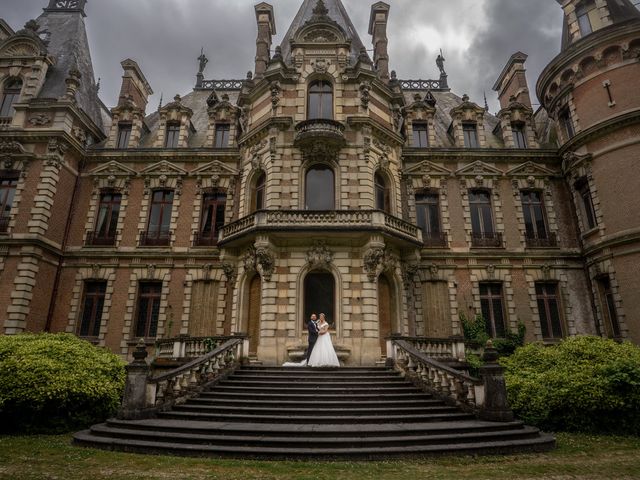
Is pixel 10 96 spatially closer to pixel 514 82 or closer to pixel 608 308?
pixel 514 82

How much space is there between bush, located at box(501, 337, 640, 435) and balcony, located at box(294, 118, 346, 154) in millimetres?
11999

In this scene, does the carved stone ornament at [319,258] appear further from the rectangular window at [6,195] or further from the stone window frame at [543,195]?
the rectangular window at [6,195]

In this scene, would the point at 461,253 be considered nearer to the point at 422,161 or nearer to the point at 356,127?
the point at 422,161

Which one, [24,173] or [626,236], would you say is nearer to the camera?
[626,236]

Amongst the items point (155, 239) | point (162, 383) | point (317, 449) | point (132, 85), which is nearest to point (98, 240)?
point (155, 239)

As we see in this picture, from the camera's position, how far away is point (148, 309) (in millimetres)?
19312

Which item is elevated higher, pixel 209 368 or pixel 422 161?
pixel 422 161

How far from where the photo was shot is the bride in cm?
1390

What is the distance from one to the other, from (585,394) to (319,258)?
10043mm

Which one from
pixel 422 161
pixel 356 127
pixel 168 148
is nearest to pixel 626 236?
pixel 422 161

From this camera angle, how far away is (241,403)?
423 inches

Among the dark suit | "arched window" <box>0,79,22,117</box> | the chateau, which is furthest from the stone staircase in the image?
"arched window" <box>0,79,22,117</box>

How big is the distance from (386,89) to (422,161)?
4268mm

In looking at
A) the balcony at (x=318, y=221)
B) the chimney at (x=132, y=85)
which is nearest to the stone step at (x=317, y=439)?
the balcony at (x=318, y=221)
